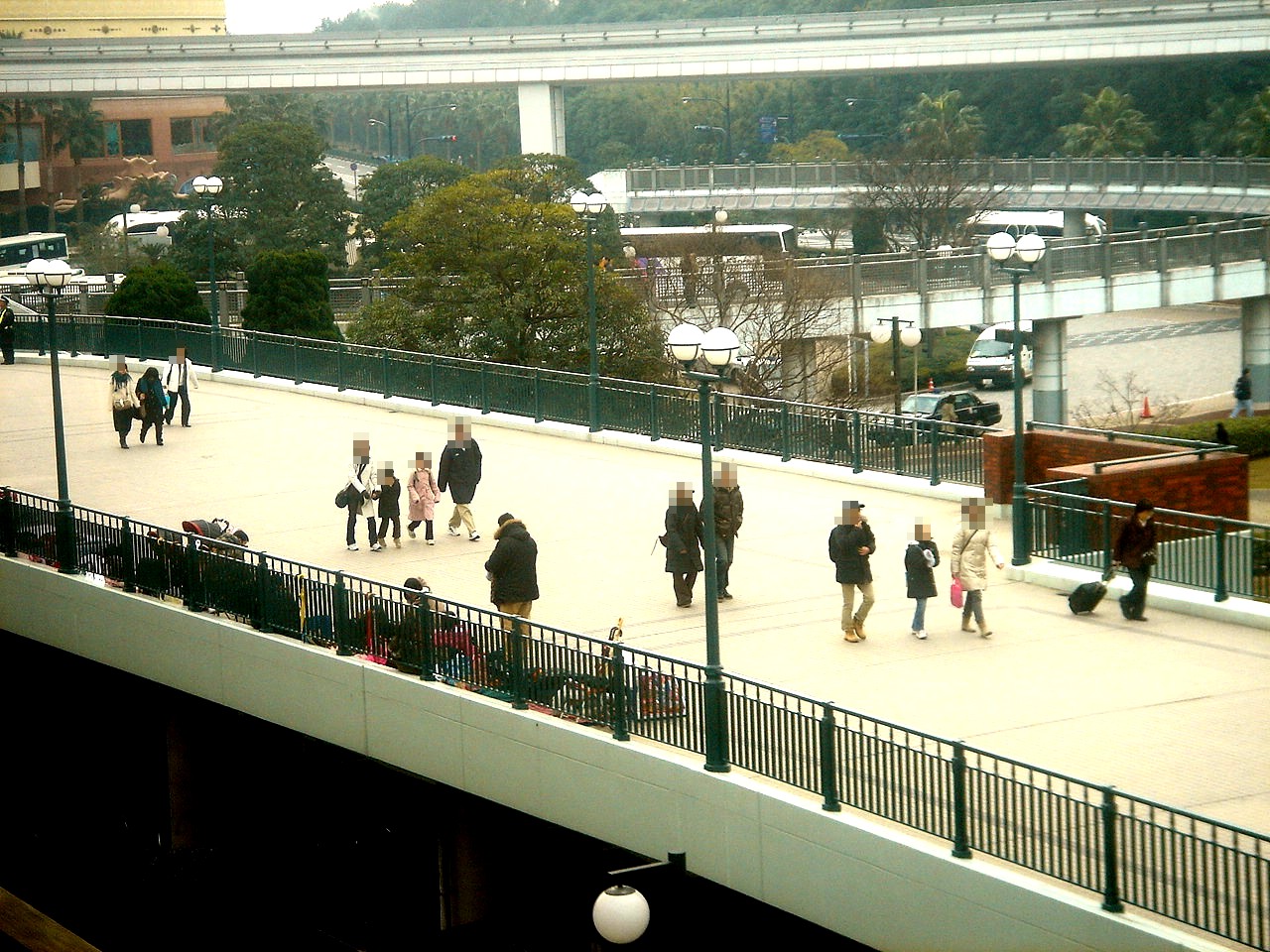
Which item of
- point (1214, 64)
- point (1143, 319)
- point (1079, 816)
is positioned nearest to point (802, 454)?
point (1079, 816)

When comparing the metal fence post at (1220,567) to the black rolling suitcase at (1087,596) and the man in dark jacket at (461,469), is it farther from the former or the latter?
the man in dark jacket at (461,469)

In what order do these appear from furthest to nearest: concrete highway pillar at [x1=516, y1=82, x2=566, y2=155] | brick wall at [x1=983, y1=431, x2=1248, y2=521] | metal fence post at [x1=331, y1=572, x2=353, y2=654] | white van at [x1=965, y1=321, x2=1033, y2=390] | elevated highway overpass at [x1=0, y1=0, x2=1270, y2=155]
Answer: concrete highway pillar at [x1=516, y1=82, x2=566, y2=155] < elevated highway overpass at [x1=0, y1=0, x2=1270, y2=155] < white van at [x1=965, y1=321, x2=1033, y2=390] < brick wall at [x1=983, y1=431, x2=1248, y2=521] < metal fence post at [x1=331, y1=572, x2=353, y2=654]

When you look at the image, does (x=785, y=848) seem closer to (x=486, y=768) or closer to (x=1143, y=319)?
(x=486, y=768)

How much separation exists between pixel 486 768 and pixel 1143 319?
205 feet

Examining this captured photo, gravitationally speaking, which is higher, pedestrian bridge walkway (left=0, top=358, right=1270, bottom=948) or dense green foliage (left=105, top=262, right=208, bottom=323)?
dense green foliage (left=105, top=262, right=208, bottom=323)

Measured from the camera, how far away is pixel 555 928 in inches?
691

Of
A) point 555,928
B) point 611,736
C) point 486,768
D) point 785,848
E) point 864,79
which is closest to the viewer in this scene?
point 785,848

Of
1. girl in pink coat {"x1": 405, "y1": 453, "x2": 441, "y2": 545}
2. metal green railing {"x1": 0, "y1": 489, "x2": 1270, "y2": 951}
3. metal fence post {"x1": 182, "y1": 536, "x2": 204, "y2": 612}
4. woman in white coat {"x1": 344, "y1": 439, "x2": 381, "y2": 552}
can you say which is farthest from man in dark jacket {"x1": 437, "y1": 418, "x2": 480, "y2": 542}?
metal fence post {"x1": 182, "y1": 536, "x2": 204, "y2": 612}

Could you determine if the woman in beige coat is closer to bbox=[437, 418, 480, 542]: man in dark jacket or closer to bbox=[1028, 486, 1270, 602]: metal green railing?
bbox=[1028, 486, 1270, 602]: metal green railing

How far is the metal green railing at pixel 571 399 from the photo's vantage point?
79.7 ft

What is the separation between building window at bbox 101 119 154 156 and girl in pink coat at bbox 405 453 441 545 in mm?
80991

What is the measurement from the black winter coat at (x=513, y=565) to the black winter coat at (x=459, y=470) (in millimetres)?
5054

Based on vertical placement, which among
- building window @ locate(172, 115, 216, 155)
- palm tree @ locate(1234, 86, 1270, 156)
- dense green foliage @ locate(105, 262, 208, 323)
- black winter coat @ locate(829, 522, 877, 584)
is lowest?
black winter coat @ locate(829, 522, 877, 584)

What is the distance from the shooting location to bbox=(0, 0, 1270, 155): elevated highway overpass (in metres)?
71.6
